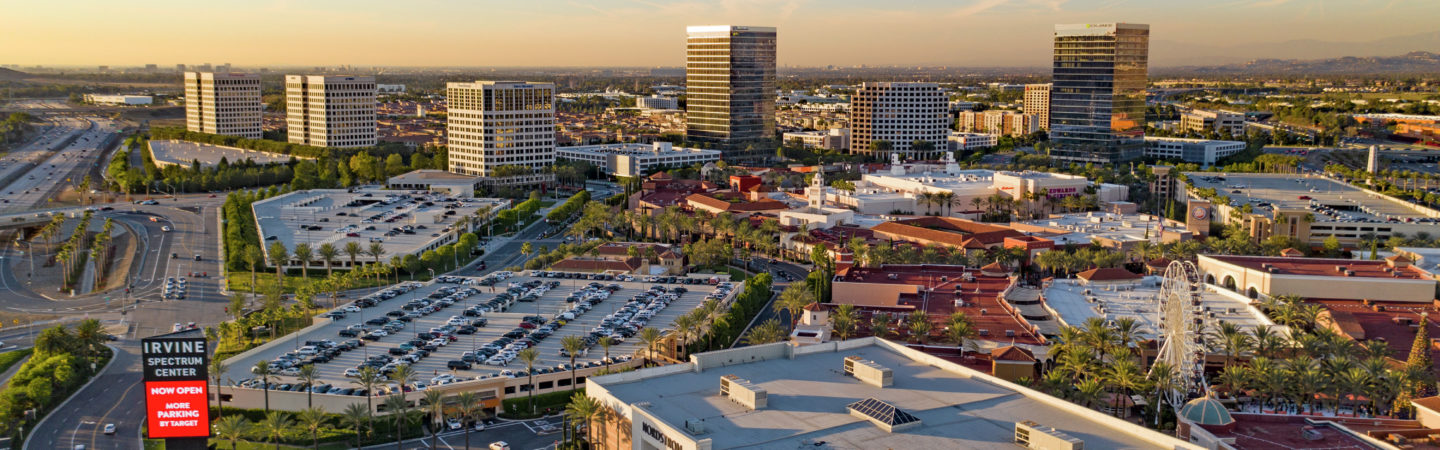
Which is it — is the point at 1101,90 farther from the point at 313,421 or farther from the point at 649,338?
the point at 313,421

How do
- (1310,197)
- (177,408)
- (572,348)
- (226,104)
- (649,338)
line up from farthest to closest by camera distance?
1. (226,104)
2. (1310,197)
3. (649,338)
4. (572,348)
5. (177,408)

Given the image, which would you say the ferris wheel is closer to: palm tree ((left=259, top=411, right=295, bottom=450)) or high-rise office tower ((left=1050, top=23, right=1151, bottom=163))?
palm tree ((left=259, top=411, right=295, bottom=450))

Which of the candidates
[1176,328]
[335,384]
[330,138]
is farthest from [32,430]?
[330,138]

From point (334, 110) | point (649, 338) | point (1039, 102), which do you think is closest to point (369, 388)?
point (649, 338)

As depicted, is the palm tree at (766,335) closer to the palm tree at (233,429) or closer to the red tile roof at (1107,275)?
the palm tree at (233,429)

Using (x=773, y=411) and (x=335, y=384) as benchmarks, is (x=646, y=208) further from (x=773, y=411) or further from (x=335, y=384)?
(x=773, y=411)

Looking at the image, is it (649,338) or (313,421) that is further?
(649,338)
